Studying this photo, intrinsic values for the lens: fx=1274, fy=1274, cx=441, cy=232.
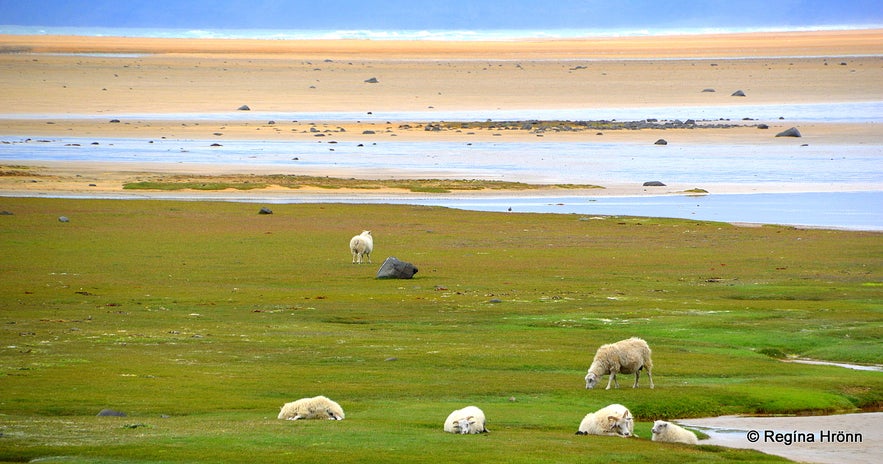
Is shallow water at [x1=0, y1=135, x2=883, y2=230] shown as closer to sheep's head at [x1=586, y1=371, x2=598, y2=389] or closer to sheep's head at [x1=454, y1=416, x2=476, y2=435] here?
sheep's head at [x1=586, y1=371, x2=598, y2=389]

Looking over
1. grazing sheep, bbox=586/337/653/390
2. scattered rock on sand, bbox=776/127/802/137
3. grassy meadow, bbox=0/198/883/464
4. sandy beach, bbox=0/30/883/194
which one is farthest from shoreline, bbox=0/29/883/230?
grazing sheep, bbox=586/337/653/390

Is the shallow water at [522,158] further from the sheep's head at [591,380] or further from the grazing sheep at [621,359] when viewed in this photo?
the sheep's head at [591,380]

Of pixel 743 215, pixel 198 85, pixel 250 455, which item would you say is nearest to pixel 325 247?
pixel 743 215

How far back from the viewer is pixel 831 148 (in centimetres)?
7794

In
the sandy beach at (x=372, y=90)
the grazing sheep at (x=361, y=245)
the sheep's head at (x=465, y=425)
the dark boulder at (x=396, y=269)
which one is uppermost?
the sandy beach at (x=372, y=90)

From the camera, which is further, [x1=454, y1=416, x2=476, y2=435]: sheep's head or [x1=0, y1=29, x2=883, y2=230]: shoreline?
[x1=0, y1=29, x2=883, y2=230]: shoreline

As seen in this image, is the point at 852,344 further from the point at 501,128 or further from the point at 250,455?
the point at 501,128

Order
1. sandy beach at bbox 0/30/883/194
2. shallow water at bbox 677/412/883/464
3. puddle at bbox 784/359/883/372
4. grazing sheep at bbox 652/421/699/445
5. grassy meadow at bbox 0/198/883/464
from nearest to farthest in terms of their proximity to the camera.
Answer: grassy meadow at bbox 0/198/883/464
grazing sheep at bbox 652/421/699/445
shallow water at bbox 677/412/883/464
puddle at bbox 784/359/883/372
sandy beach at bbox 0/30/883/194

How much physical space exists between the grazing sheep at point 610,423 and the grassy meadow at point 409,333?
0.79ft

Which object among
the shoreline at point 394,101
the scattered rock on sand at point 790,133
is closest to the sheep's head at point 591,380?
the shoreline at point 394,101

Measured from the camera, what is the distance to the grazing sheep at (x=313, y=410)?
58.6ft

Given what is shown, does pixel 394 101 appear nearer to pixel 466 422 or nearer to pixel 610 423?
pixel 610 423

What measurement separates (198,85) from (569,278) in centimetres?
10134

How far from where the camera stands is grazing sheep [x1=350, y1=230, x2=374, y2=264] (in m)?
37.0
